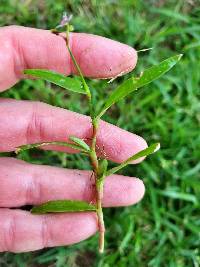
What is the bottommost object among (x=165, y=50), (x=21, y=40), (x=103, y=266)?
(x=103, y=266)

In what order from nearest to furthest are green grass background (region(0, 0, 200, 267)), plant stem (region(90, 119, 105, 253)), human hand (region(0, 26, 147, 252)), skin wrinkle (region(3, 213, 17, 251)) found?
plant stem (region(90, 119, 105, 253))
human hand (region(0, 26, 147, 252))
skin wrinkle (region(3, 213, 17, 251))
green grass background (region(0, 0, 200, 267))

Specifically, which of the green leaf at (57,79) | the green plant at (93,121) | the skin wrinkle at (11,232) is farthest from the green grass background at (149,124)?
the green leaf at (57,79)

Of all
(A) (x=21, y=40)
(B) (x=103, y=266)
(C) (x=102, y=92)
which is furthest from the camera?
(C) (x=102, y=92)

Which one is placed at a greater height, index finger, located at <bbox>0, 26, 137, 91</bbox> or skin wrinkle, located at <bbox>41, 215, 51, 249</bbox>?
index finger, located at <bbox>0, 26, 137, 91</bbox>

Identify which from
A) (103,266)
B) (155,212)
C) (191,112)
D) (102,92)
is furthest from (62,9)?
(103,266)

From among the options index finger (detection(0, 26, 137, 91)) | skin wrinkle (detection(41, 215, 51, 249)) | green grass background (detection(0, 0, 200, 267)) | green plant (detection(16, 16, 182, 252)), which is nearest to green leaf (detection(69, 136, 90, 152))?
green plant (detection(16, 16, 182, 252))

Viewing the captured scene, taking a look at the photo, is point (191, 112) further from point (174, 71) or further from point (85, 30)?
point (85, 30)

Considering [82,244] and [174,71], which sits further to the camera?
[174,71]

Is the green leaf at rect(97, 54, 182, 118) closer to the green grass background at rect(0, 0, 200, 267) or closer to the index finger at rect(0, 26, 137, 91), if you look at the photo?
the index finger at rect(0, 26, 137, 91)

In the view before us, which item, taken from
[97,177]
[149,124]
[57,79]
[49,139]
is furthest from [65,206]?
[149,124]
